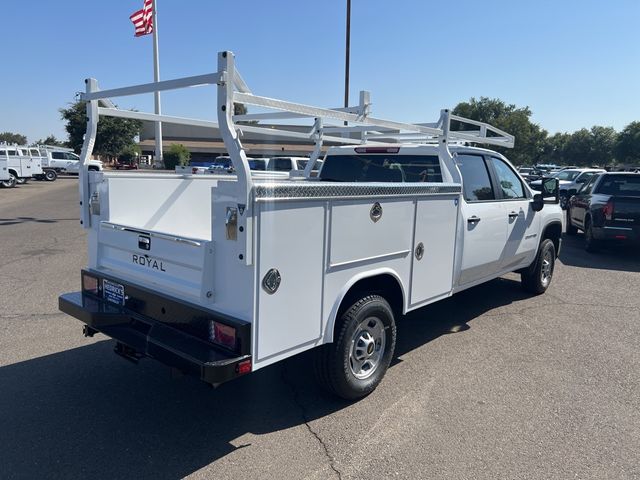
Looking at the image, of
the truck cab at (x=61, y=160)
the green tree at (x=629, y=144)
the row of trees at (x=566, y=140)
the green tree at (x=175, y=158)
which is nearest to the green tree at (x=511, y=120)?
the row of trees at (x=566, y=140)

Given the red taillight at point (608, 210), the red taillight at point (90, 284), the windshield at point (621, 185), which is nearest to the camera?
the red taillight at point (90, 284)

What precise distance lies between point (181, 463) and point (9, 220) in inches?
541

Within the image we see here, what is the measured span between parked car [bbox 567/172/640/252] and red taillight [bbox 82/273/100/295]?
32.6 feet

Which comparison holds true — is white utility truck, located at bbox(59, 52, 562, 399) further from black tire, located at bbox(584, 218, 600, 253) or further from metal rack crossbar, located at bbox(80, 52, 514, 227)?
black tire, located at bbox(584, 218, 600, 253)

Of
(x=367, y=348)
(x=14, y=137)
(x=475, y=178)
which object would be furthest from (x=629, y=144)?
(x=14, y=137)

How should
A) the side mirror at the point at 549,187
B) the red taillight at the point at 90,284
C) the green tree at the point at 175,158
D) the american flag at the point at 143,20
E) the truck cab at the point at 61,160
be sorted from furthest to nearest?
the truck cab at the point at 61,160, the green tree at the point at 175,158, the american flag at the point at 143,20, the side mirror at the point at 549,187, the red taillight at the point at 90,284

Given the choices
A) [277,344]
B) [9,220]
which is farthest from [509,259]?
[9,220]

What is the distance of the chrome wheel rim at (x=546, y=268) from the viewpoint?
707 centimetres

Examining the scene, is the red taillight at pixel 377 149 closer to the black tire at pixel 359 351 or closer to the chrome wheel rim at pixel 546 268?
the black tire at pixel 359 351

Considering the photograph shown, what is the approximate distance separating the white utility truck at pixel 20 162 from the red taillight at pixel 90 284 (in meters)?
28.6

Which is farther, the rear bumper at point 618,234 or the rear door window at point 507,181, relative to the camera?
the rear bumper at point 618,234

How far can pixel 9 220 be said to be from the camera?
14.1m

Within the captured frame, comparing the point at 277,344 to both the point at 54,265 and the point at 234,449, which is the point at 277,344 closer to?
the point at 234,449

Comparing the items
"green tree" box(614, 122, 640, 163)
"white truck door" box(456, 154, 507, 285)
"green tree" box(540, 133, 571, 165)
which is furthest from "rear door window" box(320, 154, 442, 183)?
"green tree" box(540, 133, 571, 165)
